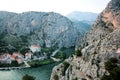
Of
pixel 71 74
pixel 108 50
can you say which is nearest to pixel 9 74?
pixel 71 74

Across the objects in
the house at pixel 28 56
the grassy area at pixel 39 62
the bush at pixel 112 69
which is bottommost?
the grassy area at pixel 39 62

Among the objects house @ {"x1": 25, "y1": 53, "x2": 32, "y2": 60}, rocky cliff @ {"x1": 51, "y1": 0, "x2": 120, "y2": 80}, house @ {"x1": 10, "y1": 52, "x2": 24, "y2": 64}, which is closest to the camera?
rocky cliff @ {"x1": 51, "y1": 0, "x2": 120, "y2": 80}

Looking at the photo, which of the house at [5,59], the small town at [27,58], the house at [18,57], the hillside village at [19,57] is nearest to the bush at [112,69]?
the small town at [27,58]

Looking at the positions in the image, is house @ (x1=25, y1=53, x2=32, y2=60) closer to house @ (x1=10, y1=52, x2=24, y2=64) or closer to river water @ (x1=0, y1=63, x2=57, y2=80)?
house @ (x1=10, y1=52, x2=24, y2=64)

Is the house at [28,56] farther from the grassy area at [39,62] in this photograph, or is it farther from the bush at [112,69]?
the bush at [112,69]

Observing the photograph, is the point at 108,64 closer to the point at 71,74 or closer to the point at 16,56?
the point at 71,74

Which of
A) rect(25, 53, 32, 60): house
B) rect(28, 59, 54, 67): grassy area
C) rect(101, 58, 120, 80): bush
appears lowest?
rect(28, 59, 54, 67): grassy area

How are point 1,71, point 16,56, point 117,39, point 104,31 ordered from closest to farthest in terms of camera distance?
point 117,39, point 104,31, point 1,71, point 16,56

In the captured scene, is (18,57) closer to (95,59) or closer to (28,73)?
(28,73)

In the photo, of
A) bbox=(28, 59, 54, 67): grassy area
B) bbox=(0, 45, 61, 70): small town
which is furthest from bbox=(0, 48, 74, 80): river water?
bbox=(0, 45, 61, 70): small town

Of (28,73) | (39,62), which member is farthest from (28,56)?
(28,73)

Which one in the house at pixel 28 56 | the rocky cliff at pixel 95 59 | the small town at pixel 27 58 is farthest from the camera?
the house at pixel 28 56
